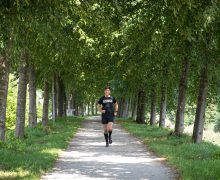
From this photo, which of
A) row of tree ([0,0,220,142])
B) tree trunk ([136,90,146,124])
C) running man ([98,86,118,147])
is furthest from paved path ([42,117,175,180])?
tree trunk ([136,90,146,124])

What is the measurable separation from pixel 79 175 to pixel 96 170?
92 centimetres

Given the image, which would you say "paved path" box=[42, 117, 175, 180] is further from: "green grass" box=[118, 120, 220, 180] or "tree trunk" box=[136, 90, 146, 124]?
"tree trunk" box=[136, 90, 146, 124]

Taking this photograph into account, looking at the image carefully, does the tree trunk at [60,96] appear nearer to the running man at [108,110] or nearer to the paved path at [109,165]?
the running man at [108,110]

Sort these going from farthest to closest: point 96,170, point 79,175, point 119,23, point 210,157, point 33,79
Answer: point 33,79
point 119,23
point 210,157
point 96,170
point 79,175

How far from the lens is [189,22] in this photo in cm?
954

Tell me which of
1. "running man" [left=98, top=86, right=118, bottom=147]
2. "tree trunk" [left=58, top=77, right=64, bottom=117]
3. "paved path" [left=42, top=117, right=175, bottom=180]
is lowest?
"paved path" [left=42, top=117, right=175, bottom=180]

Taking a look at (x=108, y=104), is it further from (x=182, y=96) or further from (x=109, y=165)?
(x=109, y=165)

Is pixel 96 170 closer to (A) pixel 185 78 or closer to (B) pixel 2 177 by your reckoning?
(B) pixel 2 177

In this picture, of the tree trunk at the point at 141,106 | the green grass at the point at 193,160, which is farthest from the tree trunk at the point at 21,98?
the tree trunk at the point at 141,106

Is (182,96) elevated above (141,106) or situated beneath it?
elevated above

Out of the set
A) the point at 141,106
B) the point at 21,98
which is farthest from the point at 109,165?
the point at 141,106

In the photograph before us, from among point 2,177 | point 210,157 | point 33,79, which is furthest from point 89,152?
point 33,79

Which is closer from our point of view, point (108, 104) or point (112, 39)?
point (108, 104)

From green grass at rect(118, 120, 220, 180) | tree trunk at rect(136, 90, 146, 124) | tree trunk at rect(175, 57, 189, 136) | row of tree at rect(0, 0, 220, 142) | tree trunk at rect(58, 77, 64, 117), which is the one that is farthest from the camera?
tree trunk at rect(136, 90, 146, 124)
